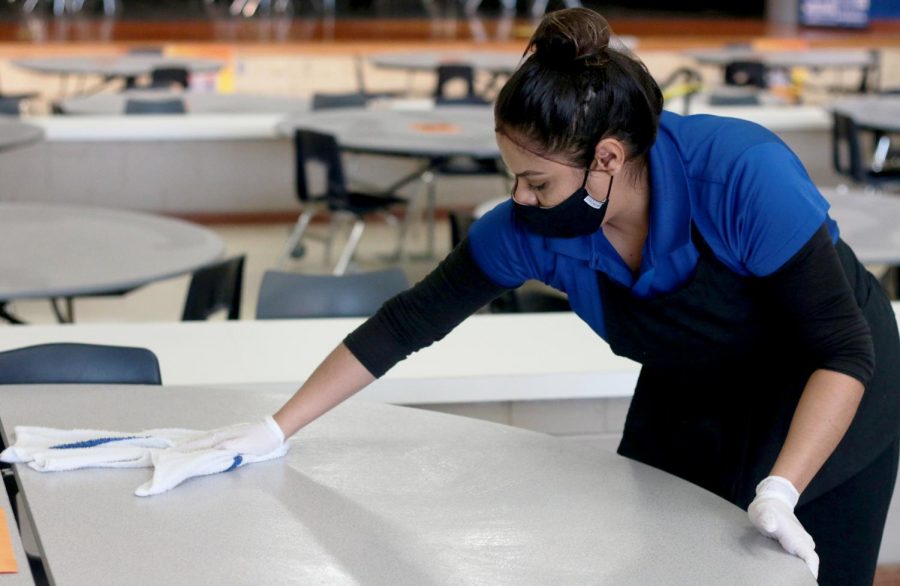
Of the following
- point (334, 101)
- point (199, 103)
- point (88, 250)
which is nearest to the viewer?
point (88, 250)

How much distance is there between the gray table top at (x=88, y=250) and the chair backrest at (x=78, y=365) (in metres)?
1.01

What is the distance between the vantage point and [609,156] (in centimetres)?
182

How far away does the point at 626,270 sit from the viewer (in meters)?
1.97

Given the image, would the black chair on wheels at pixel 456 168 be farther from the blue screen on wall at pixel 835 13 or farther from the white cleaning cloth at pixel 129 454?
the blue screen on wall at pixel 835 13

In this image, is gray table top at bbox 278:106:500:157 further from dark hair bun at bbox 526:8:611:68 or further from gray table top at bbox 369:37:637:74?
dark hair bun at bbox 526:8:611:68

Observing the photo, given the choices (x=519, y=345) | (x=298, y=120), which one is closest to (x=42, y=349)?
(x=519, y=345)

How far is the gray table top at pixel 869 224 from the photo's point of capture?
4.00m

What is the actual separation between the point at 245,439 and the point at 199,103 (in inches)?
256

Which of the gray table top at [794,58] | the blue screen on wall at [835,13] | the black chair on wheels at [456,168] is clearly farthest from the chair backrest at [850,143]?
the blue screen on wall at [835,13]

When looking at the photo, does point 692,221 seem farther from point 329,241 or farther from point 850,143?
point 850,143

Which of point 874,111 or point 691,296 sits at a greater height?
point 691,296

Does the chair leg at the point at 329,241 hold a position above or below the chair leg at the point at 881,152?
below

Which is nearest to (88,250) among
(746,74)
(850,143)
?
(850,143)

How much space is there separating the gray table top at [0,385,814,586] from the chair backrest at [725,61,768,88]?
28.7ft
